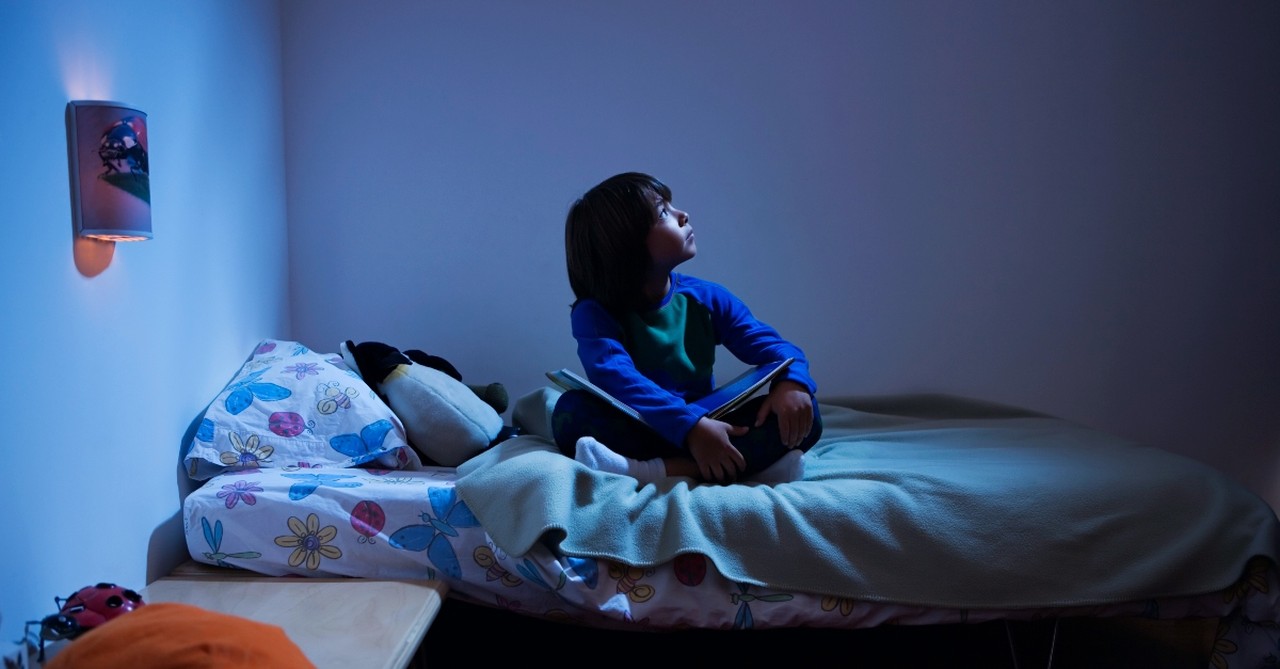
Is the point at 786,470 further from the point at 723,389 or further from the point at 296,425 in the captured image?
the point at 296,425

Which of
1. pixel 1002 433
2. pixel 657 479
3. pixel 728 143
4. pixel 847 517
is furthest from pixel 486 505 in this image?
pixel 728 143

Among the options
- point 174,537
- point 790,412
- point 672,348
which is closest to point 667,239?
point 672,348

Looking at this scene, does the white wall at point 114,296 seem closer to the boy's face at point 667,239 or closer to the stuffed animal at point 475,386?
the stuffed animal at point 475,386

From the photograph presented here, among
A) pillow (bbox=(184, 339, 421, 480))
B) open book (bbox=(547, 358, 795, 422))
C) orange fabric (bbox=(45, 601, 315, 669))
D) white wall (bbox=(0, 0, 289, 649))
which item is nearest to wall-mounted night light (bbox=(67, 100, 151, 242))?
white wall (bbox=(0, 0, 289, 649))

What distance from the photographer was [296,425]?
1.55 meters

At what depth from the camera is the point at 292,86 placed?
210 centimetres

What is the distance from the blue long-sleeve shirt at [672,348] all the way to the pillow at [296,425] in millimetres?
Answer: 412

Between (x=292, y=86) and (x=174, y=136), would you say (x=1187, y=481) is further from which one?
(x=292, y=86)

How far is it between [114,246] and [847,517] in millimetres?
1171

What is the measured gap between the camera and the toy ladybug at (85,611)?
3.31 ft

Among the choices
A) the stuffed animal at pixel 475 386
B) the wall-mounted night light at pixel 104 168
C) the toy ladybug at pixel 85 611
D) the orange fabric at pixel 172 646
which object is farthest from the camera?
the stuffed animal at pixel 475 386

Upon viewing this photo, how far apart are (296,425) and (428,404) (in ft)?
0.79

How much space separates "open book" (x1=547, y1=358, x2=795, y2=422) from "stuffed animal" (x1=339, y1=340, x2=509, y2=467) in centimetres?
24

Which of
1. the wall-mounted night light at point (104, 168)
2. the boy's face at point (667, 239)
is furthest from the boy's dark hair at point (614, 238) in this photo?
the wall-mounted night light at point (104, 168)
